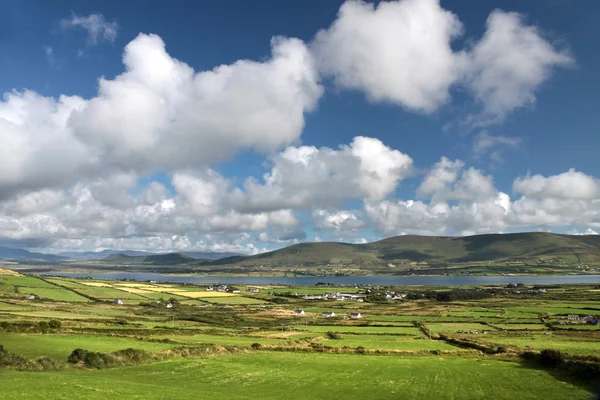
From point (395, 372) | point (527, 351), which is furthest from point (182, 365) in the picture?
point (527, 351)

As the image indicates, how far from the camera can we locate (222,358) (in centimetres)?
4816

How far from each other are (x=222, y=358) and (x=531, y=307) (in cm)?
11574

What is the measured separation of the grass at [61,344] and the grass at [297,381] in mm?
10129

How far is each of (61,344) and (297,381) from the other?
31438 millimetres

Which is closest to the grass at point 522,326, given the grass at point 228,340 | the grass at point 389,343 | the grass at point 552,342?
the grass at point 552,342

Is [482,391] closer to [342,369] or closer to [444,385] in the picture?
[444,385]

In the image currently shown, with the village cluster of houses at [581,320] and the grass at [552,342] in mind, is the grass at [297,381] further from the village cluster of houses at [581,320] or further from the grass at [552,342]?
the village cluster of houses at [581,320]

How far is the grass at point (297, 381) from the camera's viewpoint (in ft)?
86.6

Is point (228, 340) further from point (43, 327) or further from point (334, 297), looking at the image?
point (334, 297)

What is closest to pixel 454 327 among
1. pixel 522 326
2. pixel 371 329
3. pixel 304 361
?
pixel 522 326

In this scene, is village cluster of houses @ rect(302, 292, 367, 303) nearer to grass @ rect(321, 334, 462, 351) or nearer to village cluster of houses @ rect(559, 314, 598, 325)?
village cluster of houses @ rect(559, 314, 598, 325)

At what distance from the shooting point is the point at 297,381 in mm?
A: 36625

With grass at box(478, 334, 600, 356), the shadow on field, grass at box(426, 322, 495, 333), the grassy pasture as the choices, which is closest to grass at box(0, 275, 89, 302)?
grass at box(426, 322, 495, 333)

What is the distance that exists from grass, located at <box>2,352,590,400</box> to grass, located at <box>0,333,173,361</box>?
10.1 metres
